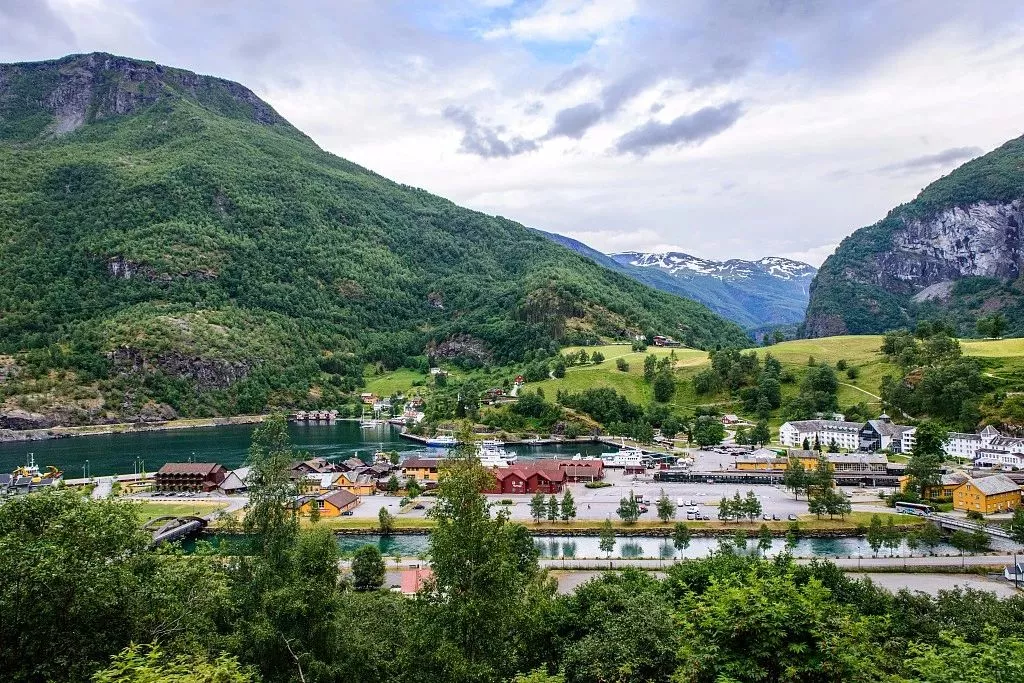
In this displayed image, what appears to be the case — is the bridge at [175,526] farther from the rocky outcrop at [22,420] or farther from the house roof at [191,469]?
the rocky outcrop at [22,420]

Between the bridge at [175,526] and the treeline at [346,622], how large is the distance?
35.5m

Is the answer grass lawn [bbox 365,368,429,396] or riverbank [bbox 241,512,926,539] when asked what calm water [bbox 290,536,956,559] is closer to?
riverbank [bbox 241,512,926,539]

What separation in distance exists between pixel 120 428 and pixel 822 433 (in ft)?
375

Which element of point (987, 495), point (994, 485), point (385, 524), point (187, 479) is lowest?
point (385, 524)

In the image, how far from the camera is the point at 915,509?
2060 inches

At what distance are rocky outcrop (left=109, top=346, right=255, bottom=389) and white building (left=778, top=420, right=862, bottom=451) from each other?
11339 centimetres

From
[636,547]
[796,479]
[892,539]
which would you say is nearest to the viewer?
[892,539]

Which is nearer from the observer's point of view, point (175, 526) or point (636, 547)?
point (636, 547)

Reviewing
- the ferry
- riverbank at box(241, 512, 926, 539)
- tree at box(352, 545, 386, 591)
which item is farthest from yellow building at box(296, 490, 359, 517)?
the ferry

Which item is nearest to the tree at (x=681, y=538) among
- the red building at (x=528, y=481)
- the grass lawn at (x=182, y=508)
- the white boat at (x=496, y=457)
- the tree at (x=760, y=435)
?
the red building at (x=528, y=481)

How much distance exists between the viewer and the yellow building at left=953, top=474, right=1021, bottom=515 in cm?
5078

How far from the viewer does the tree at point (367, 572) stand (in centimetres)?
3488

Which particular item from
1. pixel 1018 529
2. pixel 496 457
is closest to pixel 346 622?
pixel 1018 529

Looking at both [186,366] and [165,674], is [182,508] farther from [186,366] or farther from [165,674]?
[186,366]
